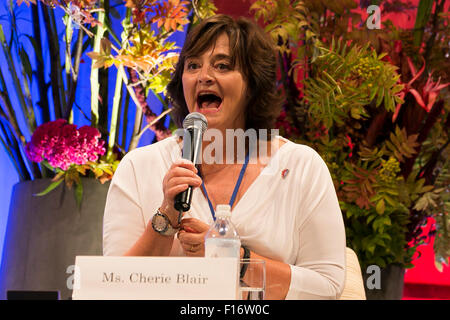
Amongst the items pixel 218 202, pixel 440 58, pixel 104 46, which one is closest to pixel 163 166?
pixel 218 202

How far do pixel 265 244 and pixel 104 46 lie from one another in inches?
48.2

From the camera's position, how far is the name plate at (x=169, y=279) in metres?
0.82

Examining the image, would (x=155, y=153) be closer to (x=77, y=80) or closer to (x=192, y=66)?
(x=192, y=66)

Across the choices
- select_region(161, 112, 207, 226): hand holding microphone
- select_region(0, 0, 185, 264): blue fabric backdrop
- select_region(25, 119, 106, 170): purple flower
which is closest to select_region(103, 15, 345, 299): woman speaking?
select_region(161, 112, 207, 226): hand holding microphone

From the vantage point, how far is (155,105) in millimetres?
2982

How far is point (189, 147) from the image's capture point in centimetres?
114

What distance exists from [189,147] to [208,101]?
1.73 feet

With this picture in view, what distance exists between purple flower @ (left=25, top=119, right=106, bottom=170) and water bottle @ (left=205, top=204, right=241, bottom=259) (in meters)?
1.36

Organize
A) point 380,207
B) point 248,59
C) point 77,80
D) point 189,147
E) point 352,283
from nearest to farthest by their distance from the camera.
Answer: point 189,147
point 248,59
point 352,283
point 380,207
point 77,80

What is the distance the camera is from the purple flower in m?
2.29

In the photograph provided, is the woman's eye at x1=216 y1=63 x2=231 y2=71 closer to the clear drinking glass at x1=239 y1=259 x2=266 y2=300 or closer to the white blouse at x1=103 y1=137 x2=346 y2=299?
the white blouse at x1=103 y1=137 x2=346 y2=299

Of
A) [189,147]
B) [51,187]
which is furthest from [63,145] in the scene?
[189,147]

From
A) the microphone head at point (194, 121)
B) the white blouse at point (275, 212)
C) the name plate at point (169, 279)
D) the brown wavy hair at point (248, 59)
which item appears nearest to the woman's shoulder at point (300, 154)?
the white blouse at point (275, 212)

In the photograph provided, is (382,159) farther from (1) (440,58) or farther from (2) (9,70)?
(2) (9,70)
